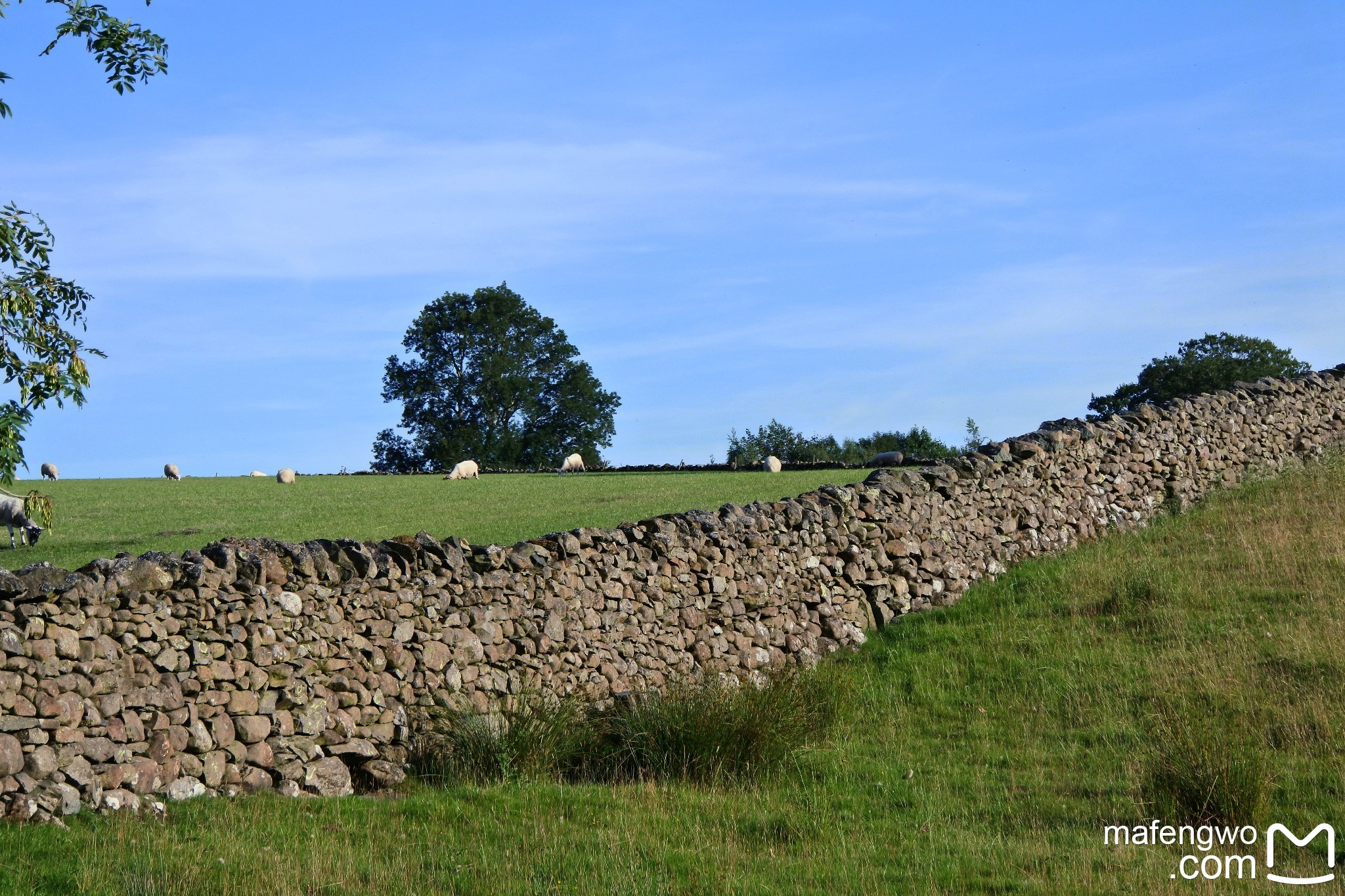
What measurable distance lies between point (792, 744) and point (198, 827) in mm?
5029

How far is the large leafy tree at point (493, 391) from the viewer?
49969 mm

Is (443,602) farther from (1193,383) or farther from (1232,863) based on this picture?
(1193,383)

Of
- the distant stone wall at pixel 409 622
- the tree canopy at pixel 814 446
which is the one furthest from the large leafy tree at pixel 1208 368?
the distant stone wall at pixel 409 622

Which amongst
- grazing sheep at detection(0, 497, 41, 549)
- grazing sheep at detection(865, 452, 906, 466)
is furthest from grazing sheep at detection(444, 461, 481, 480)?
grazing sheep at detection(0, 497, 41, 549)

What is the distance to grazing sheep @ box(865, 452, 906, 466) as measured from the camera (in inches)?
1180

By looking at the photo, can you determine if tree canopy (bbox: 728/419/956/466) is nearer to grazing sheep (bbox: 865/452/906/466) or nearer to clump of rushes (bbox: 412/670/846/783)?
grazing sheep (bbox: 865/452/906/466)

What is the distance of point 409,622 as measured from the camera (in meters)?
10.4

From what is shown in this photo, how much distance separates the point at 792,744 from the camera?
408 inches

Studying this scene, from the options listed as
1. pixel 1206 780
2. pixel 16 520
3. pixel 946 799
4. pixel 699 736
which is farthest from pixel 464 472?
pixel 1206 780

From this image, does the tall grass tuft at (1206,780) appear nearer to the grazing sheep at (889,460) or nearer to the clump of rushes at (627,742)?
the clump of rushes at (627,742)

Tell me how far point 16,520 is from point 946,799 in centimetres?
1682

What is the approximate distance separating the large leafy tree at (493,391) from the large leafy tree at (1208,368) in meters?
22.4

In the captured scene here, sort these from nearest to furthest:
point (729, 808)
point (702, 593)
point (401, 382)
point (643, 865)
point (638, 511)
→ 1. point (643, 865)
2. point (729, 808)
3. point (702, 593)
4. point (638, 511)
5. point (401, 382)

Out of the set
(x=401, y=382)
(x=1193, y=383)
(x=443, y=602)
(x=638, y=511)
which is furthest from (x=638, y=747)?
(x=401, y=382)
